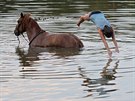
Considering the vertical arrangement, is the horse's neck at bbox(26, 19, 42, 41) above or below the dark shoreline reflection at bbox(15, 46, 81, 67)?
above

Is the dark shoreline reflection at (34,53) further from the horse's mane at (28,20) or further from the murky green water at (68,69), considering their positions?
the horse's mane at (28,20)

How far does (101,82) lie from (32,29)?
7.14 meters

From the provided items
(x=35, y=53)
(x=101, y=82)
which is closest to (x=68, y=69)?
(x=101, y=82)

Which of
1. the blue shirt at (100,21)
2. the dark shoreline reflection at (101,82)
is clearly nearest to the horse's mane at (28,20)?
the blue shirt at (100,21)

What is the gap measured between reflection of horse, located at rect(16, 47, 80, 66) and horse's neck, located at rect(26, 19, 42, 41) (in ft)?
3.20

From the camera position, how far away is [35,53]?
16453mm

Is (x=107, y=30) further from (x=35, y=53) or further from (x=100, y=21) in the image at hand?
(x=35, y=53)

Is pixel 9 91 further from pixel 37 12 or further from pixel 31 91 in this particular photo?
pixel 37 12

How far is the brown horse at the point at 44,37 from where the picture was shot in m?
17.1

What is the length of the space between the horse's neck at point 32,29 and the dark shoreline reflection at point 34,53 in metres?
0.96

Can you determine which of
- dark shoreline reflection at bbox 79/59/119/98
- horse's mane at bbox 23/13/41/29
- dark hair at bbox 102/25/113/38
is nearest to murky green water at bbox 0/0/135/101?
dark shoreline reflection at bbox 79/59/119/98

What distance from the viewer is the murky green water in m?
10.9

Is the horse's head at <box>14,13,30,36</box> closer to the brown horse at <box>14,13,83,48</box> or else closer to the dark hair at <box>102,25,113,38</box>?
the brown horse at <box>14,13,83,48</box>

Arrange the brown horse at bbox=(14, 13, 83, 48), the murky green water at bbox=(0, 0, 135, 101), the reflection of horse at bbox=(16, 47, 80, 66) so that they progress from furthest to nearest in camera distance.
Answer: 1. the brown horse at bbox=(14, 13, 83, 48)
2. the reflection of horse at bbox=(16, 47, 80, 66)
3. the murky green water at bbox=(0, 0, 135, 101)
